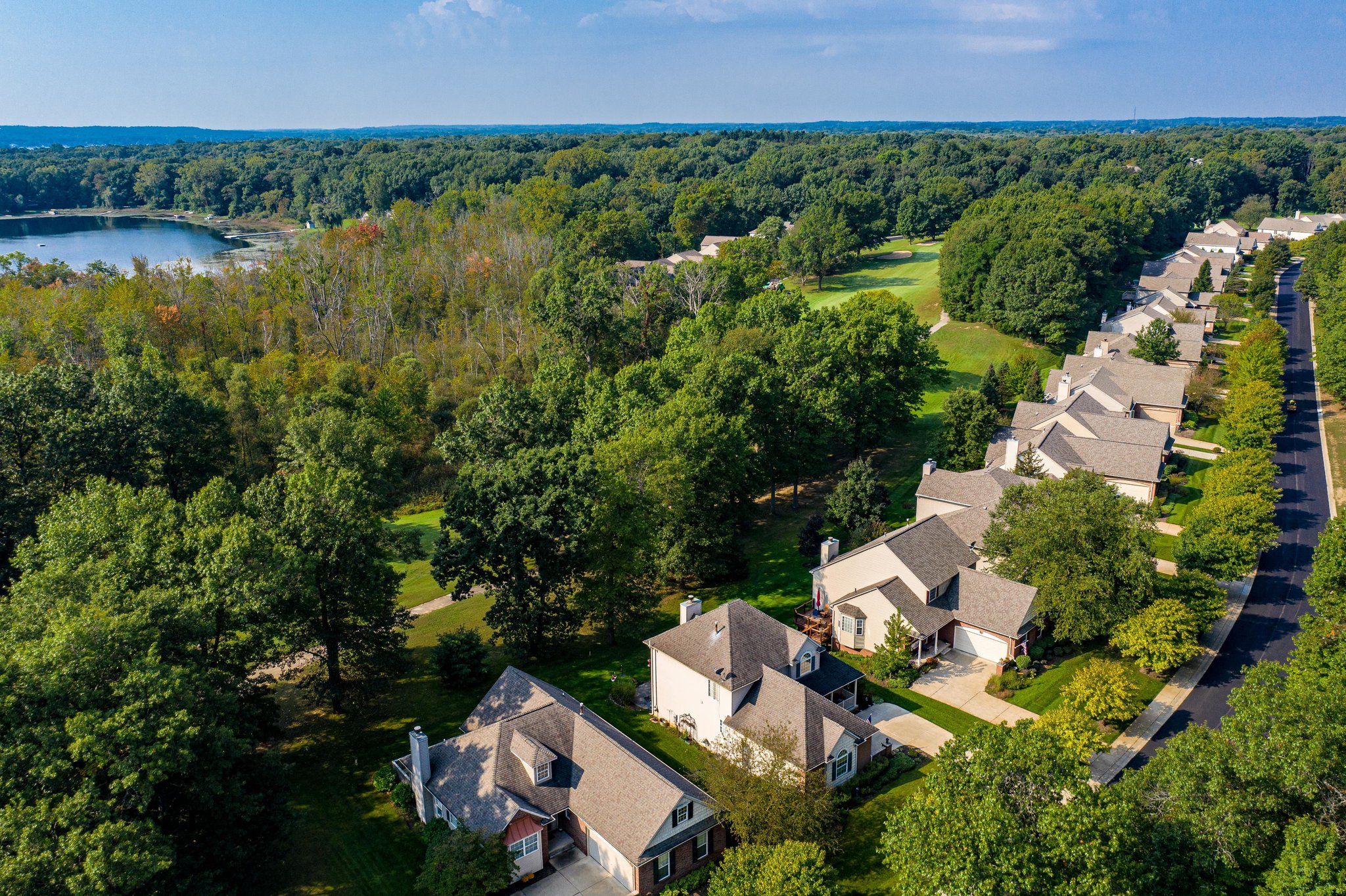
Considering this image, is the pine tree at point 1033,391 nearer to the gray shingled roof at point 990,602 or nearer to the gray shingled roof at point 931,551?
the gray shingled roof at point 931,551

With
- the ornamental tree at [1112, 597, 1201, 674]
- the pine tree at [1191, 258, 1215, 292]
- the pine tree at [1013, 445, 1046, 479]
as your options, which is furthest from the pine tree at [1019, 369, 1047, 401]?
the pine tree at [1191, 258, 1215, 292]

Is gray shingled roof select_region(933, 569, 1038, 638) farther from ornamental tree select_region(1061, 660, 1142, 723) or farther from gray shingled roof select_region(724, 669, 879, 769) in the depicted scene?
gray shingled roof select_region(724, 669, 879, 769)

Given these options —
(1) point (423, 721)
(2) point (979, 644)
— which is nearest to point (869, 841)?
(2) point (979, 644)

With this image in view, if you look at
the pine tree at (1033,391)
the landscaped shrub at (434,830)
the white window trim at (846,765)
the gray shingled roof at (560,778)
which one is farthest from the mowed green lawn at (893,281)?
the landscaped shrub at (434,830)

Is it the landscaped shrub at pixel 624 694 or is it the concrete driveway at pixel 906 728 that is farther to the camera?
the landscaped shrub at pixel 624 694

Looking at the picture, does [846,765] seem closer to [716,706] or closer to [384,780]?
[716,706]

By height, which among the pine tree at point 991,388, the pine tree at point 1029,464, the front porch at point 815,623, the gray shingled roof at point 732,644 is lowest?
the front porch at point 815,623
